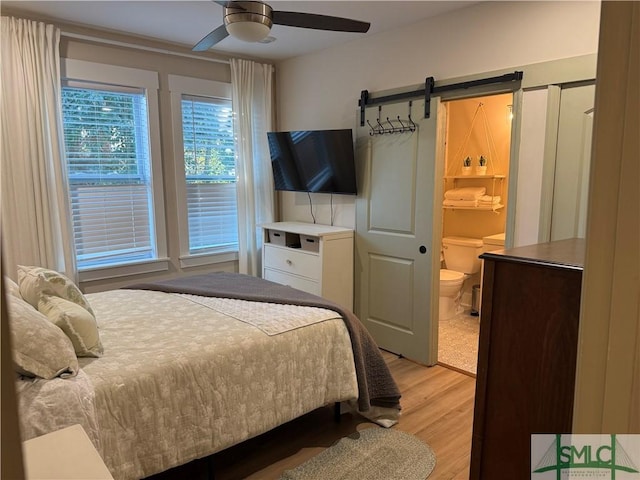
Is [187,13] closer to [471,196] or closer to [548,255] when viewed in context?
[548,255]

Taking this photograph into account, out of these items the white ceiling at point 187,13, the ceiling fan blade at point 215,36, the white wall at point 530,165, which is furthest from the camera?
the white ceiling at point 187,13

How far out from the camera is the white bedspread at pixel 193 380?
1672 millimetres

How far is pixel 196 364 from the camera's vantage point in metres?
1.86

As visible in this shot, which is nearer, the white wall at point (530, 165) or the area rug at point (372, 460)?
the area rug at point (372, 460)

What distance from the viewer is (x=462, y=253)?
14.7 ft

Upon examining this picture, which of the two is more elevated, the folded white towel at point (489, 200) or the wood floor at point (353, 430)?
the folded white towel at point (489, 200)

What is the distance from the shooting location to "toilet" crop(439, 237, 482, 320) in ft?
13.8

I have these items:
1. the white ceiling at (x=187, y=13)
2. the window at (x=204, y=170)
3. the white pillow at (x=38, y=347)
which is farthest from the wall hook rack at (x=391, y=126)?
the white pillow at (x=38, y=347)

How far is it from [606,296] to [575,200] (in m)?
2.18

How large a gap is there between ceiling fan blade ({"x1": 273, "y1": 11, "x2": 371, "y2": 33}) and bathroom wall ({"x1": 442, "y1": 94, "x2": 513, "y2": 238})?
2242mm

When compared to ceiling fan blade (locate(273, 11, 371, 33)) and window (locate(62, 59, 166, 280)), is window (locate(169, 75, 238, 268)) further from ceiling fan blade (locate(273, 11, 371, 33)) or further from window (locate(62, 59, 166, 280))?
ceiling fan blade (locate(273, 11, 371, 33))

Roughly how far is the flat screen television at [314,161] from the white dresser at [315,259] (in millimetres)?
385

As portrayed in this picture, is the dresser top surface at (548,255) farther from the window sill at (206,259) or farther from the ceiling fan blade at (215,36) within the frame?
the window sill at (206,259)

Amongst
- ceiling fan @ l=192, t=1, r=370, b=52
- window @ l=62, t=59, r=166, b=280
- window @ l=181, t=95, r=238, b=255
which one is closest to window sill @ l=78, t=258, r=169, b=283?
window @ l=62, t=59, r=166, b=280
